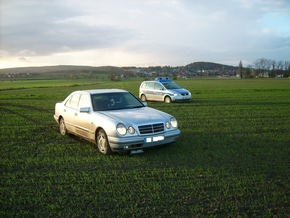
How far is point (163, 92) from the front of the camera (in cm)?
2055

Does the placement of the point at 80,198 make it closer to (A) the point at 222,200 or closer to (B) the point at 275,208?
(A) the point at 222,200

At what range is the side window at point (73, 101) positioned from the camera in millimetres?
8742

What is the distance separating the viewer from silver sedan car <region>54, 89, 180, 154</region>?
6.78m

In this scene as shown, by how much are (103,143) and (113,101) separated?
59.2 inches

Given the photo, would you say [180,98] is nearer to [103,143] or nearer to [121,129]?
[103,143]

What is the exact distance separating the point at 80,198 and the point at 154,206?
1179 mm

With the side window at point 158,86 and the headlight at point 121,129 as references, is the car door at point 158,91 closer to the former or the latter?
the side window at point 158,86

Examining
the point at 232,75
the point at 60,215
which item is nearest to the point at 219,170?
the point at 60,215

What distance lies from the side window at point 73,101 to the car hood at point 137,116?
147cm

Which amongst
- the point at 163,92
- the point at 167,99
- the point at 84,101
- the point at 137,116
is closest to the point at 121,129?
the point at 137,116

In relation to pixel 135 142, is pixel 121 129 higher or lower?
higher

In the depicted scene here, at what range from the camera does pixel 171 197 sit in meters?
4.64

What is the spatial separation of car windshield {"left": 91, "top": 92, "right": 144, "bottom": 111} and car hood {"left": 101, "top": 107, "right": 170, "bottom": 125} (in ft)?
1.07

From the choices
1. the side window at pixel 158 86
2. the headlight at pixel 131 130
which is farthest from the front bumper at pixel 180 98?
the headlight at pixel 131 130
